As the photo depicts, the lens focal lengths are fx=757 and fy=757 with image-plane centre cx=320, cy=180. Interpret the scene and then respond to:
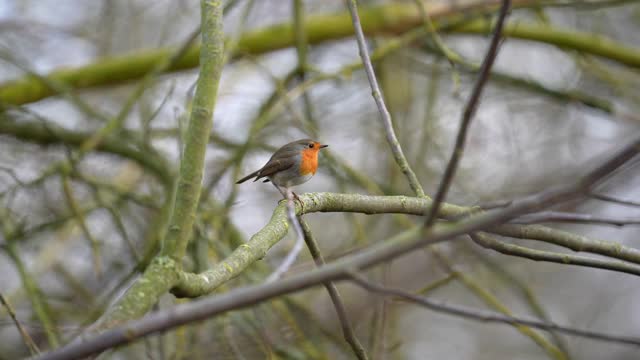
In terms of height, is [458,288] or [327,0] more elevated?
[327,0]

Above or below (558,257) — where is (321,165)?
above

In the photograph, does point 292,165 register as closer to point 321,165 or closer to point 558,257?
point 321,165

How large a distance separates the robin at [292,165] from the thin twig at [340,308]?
126cm

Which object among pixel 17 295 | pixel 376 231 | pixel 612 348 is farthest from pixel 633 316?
pixel 17 295

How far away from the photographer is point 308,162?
3.79 m

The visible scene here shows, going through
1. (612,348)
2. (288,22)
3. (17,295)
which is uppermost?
(612,348)

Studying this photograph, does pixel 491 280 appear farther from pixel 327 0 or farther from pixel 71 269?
pixel 71 269

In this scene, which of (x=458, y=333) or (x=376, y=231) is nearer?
(x=376, y=231)

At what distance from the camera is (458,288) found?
858 centimetres

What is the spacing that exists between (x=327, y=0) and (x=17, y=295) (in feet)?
13.3

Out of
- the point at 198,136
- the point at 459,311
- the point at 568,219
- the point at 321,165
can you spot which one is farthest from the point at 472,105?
the point at 321,165

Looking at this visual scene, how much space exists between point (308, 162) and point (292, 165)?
0.09 meters

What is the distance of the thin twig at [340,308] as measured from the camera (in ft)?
7.25

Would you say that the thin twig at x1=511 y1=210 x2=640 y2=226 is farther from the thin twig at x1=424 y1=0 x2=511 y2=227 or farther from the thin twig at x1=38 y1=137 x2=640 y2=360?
the thin twig at x1=424 y1=0 x2=511 y2=227
